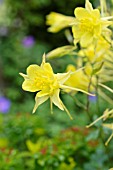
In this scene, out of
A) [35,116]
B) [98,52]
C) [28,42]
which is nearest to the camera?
[98,52]

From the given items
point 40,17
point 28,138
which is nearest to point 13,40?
point 40,17

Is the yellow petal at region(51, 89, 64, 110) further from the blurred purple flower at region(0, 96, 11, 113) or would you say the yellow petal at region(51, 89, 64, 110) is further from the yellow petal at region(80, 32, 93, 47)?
the blurred purple flower at region(0, 96, 11, 113)

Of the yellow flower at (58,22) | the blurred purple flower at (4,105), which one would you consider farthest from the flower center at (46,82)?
the blurred purple flower at (4,105)

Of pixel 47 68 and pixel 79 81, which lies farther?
pixel 79 81

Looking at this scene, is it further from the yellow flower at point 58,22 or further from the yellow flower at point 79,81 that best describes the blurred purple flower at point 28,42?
the yellow flower at point 79,81

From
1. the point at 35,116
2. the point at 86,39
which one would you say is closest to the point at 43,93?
the point at 86,39

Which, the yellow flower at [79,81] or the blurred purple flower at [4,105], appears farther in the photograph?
the blurred purple flower at [4,105]

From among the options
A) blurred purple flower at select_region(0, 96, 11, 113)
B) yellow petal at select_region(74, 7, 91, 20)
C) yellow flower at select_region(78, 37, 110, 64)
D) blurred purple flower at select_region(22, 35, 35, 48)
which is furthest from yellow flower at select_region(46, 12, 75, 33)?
blurred purple flower at select_region(22, 35, 35, 48)

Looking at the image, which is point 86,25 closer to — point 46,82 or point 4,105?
point 46,82
